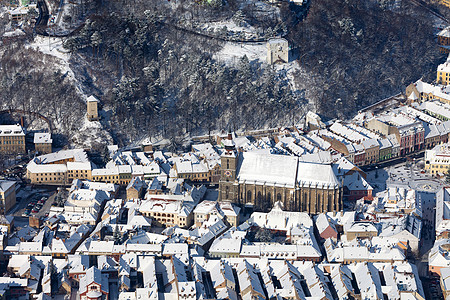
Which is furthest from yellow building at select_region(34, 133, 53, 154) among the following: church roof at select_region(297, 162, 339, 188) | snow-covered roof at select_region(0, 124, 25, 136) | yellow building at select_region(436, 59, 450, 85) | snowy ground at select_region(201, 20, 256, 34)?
yellow building at select_region(436, 59, 450, 85)

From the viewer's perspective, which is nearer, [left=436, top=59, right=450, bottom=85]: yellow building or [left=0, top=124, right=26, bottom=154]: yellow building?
[left=0, top=124, right=26, bottom=154]: yellow building

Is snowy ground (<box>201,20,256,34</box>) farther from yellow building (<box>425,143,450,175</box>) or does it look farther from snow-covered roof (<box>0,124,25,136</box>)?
yellow building (<box>425,143,450,175</box>)

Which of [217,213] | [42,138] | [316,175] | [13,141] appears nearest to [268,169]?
[316,175]

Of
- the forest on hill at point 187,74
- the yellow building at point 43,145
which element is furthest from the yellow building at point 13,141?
the forest on hill at point 187,74

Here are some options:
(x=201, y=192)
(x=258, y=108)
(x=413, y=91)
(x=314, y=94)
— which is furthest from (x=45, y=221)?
(x=413, y=91)

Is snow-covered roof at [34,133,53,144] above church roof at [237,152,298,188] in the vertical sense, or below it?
above

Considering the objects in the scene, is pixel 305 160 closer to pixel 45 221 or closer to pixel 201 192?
pixel 201 192

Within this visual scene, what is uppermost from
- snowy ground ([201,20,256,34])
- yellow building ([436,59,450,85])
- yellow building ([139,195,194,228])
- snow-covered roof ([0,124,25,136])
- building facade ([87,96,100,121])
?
snowy ground ([201,20,256,34])

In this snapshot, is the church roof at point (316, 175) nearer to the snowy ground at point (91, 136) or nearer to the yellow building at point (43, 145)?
the snowy ground at point (91, 136)
